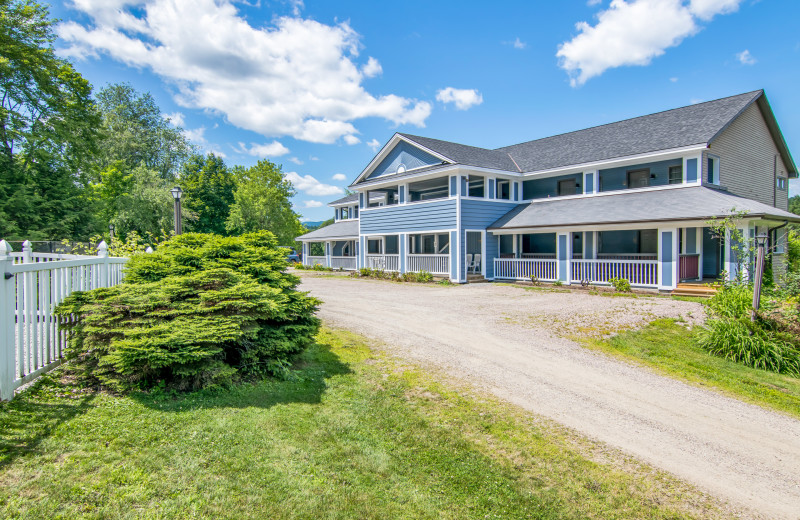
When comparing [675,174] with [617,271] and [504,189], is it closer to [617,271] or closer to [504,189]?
[617,271]

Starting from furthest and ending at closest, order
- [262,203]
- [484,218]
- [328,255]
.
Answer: [262,203] → [328,255] → [484,218]

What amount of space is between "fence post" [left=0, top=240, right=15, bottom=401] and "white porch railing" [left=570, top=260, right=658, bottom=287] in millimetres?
17313

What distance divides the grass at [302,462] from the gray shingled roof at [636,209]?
1327 centimetres

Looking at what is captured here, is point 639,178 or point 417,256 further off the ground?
point 639,178

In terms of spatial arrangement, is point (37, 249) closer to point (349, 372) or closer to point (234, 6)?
point (234, 6)

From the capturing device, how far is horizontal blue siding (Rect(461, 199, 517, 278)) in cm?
1984

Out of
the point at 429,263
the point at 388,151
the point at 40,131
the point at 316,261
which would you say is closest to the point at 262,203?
the point at 316,261

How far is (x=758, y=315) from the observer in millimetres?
8078

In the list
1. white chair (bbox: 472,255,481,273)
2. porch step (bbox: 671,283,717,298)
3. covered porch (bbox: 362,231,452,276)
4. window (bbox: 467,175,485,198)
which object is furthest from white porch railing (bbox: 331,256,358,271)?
porch step (bbox: 671,283,717,298)

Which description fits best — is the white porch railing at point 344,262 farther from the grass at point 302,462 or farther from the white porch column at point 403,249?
the grass at point 302,462

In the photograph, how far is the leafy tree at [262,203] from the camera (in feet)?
131

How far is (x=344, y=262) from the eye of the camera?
3061cm

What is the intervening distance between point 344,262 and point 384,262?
7644mm

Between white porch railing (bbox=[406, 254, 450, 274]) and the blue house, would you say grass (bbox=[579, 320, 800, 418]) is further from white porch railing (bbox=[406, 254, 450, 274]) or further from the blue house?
white porch railing (bbox=[406, 254, 450, 274])
